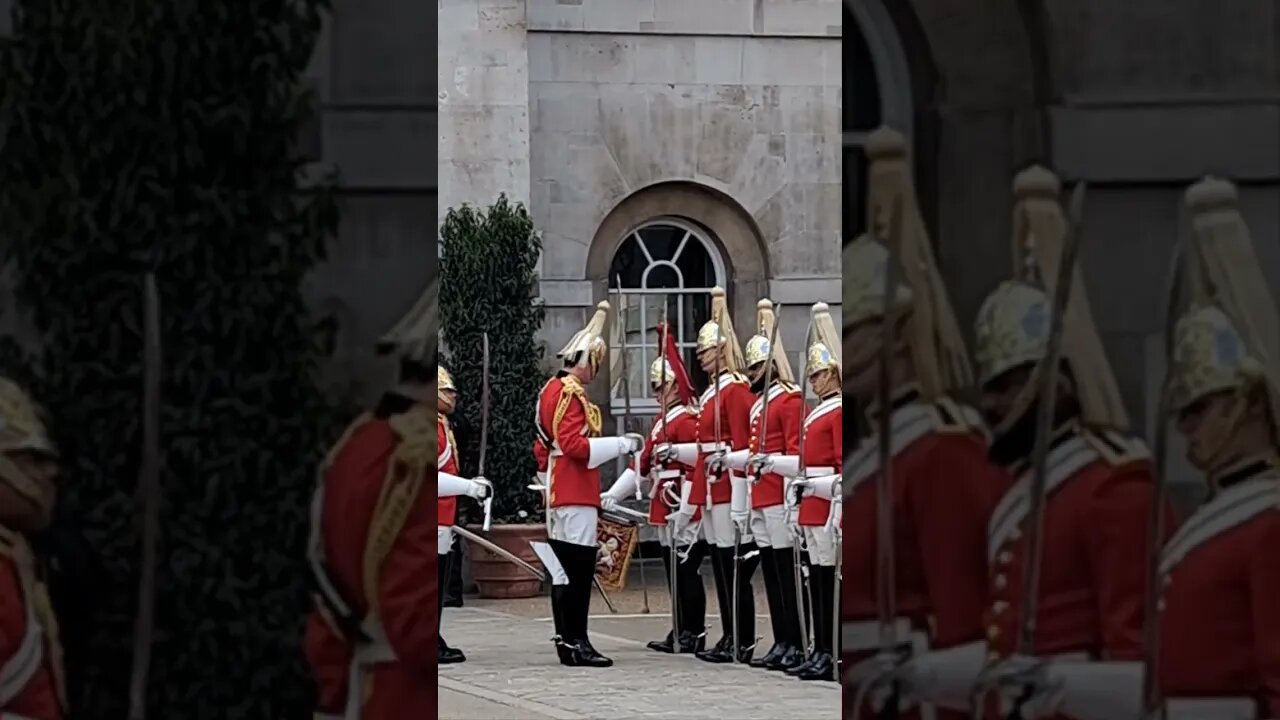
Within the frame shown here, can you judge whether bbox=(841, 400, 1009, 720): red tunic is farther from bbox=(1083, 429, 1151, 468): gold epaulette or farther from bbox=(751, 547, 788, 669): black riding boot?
bbox=(751, 547, 788, 669): black riding boot

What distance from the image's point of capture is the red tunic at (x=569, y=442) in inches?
431

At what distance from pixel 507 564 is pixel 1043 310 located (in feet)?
36.2

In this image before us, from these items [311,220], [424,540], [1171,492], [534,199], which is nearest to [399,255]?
[311,220]

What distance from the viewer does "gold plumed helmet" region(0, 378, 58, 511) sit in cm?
361

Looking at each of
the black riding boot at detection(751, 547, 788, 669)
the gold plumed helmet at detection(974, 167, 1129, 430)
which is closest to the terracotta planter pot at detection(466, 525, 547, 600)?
the black riding boot at detection(751, 547, 788, 669)

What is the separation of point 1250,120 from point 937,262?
23.7 inches

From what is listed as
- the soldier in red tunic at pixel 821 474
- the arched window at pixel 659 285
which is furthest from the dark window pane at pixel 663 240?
the soldier in red tunic at pixel 821 474

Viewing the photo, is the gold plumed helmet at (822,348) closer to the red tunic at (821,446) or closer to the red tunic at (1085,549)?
the red tunic at (821,446)

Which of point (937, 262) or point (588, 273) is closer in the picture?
point (937, 262)

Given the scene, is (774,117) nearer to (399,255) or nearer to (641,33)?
(641,33)

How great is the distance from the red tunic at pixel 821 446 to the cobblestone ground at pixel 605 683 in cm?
87

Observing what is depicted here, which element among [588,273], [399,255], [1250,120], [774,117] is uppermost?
[774,117]

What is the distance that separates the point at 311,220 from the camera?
3.62m

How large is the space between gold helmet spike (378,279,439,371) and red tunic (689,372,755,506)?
7.56 meters
